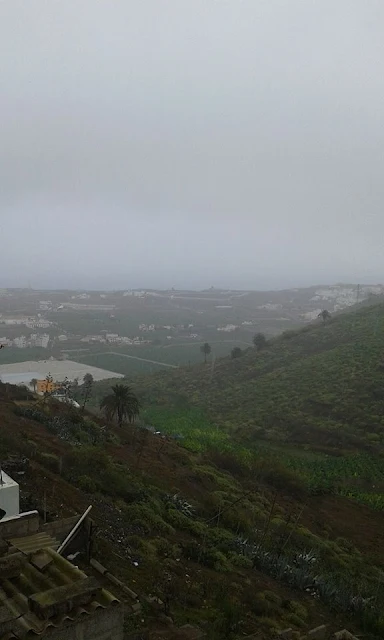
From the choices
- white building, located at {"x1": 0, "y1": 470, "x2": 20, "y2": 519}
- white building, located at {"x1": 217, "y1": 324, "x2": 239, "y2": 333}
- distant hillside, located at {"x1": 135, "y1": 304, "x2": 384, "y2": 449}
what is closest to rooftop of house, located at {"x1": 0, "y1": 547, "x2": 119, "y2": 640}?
white building, located at {"x1": 0, "y1": 470, "x2": 20, "y2": 519}

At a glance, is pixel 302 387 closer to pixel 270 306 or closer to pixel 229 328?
pixel 229 328

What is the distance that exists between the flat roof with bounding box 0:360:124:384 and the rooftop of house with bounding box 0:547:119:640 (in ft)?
128

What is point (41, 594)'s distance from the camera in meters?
3.25

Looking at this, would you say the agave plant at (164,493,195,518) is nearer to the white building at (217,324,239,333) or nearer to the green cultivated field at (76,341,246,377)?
the green cultivated field at (76,341,246,377)

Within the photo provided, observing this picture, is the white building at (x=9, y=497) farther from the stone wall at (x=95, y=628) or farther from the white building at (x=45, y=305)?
the white building at (x=45, y=305)

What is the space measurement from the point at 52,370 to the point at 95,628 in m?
47.5

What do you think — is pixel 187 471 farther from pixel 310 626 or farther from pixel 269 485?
pixel 310 626

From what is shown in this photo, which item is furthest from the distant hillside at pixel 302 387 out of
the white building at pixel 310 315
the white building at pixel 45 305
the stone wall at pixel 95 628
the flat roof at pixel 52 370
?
the white building at pixel 45 305

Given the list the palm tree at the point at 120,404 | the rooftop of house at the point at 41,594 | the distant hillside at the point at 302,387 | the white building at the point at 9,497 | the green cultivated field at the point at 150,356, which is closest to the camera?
the rooftop of house at the point at 41,594

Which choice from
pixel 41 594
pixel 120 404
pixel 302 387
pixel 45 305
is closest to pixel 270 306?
pixel 45 305

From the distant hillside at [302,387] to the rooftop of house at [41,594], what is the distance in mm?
22294

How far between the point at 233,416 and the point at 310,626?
2310 centimetres

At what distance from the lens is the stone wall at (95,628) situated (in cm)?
319

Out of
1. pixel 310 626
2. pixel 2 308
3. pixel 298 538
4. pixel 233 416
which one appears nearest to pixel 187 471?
pixel 298 538
